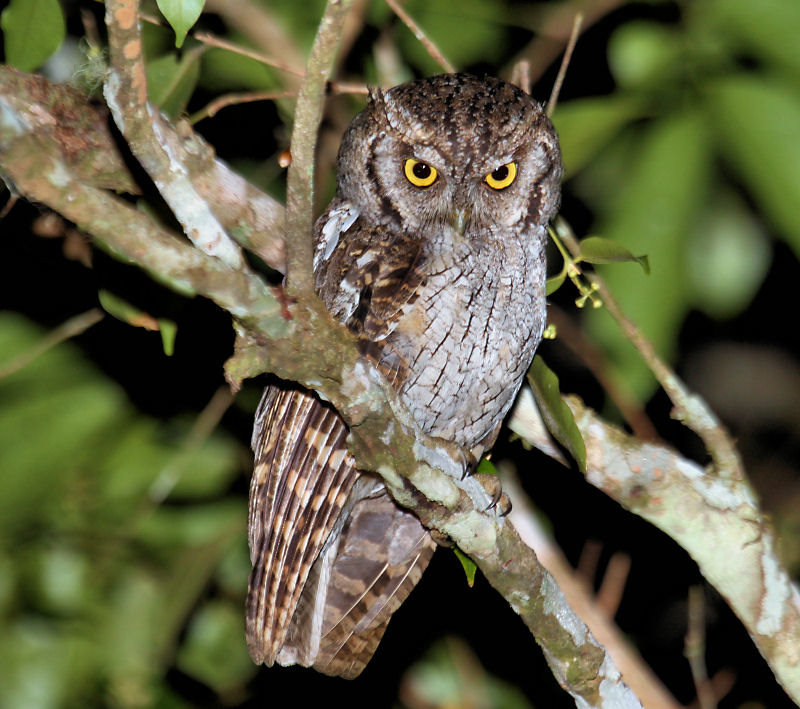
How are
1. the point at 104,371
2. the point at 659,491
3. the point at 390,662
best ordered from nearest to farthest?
the point at 659,491 → the point at 104,371 → the point at 390,662

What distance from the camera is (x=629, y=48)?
7.32 feet

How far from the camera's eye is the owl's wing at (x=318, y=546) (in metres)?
2.21

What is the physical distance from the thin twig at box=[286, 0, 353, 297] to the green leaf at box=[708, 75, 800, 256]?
985 millimetres

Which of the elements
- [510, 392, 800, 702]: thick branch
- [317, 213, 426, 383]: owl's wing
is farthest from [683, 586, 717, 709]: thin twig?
[317, 213, 426, 383]: owl's wing

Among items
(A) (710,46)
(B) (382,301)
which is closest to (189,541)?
(B) (382,301)

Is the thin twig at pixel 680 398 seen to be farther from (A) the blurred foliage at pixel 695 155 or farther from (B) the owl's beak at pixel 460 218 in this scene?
(B) the owl's beak at pixel 460 218

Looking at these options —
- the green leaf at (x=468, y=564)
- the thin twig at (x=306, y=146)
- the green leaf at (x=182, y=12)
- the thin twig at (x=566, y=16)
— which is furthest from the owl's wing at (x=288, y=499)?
the thin twig at (x=566, y=16)

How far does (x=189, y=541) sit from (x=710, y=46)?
226 centimetres

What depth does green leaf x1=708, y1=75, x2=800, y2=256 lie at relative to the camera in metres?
1.87

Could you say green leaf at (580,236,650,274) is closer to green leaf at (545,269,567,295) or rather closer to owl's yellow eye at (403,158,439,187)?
green leaf at (545,269,567,295)

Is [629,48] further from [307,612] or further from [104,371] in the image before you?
[104,371]

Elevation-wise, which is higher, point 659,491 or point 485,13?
point 485,13

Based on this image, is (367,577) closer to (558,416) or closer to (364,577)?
(364,577)

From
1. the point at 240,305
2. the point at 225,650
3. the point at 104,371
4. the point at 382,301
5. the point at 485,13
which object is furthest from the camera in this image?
the point at 225,650
